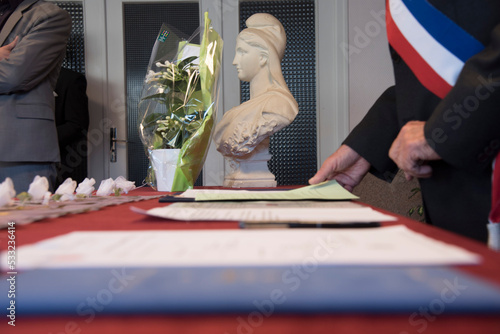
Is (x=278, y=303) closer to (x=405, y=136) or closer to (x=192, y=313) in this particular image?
(x=192, y=313)

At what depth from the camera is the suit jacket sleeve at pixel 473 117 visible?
0.53 metres

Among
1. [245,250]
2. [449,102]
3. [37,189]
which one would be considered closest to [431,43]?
[449,102]

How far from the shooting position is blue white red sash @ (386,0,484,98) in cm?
64

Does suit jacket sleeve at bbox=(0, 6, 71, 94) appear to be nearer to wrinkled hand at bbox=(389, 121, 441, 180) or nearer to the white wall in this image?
wrinkled hand at bbox=(389, 121, 441, 180)

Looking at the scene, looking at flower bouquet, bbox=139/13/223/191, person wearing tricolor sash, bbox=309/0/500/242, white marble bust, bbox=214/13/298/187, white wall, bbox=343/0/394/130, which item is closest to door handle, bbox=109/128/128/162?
white marble bust, bbox=214/13/298/187

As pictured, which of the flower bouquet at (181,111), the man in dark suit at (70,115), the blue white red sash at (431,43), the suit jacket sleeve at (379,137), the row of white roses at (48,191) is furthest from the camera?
the man in dark suit at (70,115)

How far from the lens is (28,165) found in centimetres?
187

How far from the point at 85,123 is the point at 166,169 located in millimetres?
2052

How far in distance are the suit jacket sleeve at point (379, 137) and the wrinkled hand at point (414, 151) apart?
211 millimetres

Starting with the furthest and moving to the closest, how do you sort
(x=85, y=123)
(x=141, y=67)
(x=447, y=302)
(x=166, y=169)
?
(x=141, y=67)
(x=85, y=123)
(x=166, y=169)
(x=447, y=302)

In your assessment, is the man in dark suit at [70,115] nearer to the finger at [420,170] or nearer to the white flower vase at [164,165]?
the white flower vase at [164,165]

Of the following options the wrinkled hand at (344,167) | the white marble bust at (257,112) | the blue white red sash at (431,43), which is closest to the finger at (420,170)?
the blue white red sash at (431,43)

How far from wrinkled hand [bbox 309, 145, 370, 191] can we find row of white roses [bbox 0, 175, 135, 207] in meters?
0.48

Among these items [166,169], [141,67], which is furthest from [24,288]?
[141,67]
